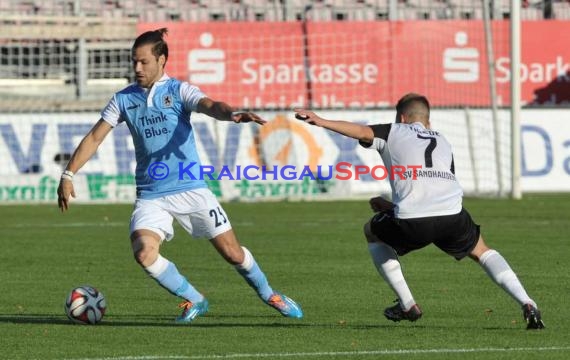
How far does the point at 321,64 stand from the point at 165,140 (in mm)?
17664

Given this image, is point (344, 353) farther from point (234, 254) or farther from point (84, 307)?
point (84, 307)

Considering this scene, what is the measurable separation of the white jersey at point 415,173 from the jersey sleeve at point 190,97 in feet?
4.32

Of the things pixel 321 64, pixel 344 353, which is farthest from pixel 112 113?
pixel 321 64

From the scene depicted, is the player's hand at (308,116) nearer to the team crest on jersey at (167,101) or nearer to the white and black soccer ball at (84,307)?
the team crest on jersey at (167,101)

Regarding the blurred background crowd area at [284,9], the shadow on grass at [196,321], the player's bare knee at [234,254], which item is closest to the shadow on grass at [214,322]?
the shadow on grass at [196,321]

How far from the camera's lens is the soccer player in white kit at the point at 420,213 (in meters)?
9.07

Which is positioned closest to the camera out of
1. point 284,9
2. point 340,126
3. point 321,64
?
point 340,126

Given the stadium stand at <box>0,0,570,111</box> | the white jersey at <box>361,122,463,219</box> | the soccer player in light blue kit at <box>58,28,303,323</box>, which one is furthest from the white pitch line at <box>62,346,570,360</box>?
the stadium stand at <box>0,0,570,111</box>

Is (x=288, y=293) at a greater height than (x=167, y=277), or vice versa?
(x=167, y=277)

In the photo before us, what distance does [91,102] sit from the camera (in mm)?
25844

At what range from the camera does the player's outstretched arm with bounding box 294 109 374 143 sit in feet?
28.0

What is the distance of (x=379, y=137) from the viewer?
911cm

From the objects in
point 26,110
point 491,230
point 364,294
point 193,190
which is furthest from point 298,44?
point 193,190

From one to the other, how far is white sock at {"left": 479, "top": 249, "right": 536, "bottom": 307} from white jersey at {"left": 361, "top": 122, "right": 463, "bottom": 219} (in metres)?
0.40
